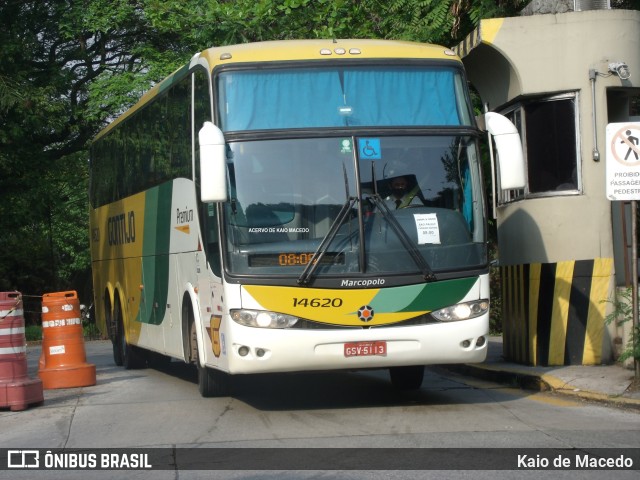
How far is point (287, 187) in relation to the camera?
36.0 ft

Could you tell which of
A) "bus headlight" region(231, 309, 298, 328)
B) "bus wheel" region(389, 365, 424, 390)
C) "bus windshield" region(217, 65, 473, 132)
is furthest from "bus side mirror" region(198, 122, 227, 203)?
"bus wheel" region(389, 365, 424, 390)

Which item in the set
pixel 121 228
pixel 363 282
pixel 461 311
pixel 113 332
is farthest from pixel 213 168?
pixel 113 332

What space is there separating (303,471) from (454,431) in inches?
81.1

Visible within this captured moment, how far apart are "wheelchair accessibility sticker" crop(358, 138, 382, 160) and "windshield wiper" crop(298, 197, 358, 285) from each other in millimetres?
476

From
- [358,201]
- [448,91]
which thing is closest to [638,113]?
[448,91]

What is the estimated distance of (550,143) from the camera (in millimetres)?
14133

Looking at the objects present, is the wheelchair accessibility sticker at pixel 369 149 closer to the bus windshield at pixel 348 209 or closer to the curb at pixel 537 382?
the bus windshield at pixel 348 209

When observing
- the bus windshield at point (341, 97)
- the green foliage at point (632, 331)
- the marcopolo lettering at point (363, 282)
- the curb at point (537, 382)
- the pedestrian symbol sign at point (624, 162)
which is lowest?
the curb at point (537, 382)

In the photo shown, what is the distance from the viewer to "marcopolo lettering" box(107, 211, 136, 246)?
57.0 ft

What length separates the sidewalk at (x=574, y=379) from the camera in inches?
445

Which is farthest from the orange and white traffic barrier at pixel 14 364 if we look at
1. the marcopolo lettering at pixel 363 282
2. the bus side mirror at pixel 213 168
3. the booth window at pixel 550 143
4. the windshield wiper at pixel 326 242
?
the booth window at pixel 550 143

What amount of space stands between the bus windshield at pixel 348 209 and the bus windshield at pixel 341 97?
9.3 inches

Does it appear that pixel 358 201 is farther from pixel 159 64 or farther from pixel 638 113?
pixel 159 64

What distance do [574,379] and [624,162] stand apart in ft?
8.16
